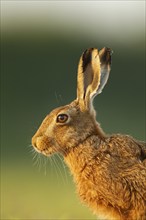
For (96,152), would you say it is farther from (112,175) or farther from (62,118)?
(62,118)

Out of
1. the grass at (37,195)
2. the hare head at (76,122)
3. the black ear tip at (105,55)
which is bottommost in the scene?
the grass at (37,195)

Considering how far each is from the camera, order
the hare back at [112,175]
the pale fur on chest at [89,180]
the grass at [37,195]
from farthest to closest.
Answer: the grass at [37,195]
the pale fur on chest at [89,180]
the hare back at [112,175]

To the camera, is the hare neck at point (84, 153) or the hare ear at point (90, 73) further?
the hare ear at point (90, 73)

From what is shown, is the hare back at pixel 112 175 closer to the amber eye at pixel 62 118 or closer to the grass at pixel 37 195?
the amber eye at pixel 62 118

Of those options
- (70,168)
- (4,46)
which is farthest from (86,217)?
(4,46)

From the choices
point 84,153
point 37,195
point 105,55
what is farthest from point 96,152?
point 37,195

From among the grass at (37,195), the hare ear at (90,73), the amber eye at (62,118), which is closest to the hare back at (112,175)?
the amber eye at (62,118)

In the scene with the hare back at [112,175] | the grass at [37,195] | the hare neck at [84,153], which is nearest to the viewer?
the hare back at [112,175]

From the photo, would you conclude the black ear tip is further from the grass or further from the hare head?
the grass
